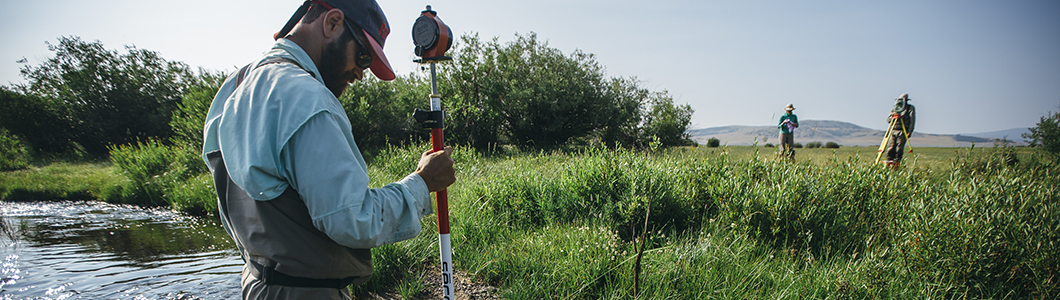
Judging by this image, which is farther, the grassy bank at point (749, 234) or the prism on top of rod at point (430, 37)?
the grassy bank at point (749, 234)

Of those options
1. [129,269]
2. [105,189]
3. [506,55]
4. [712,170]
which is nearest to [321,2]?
[712,170]

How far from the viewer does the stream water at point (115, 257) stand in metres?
4.85

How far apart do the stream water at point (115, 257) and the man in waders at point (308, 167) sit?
413 cm

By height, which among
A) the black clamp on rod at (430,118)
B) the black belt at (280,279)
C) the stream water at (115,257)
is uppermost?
the black clamp on rod at (430,118)

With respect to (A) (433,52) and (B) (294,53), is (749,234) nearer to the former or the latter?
(A) (433,52)

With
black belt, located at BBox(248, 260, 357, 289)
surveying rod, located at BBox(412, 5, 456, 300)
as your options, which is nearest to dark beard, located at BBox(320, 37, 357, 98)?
surveying rod, located at BBox(412, 5, 456, 300)

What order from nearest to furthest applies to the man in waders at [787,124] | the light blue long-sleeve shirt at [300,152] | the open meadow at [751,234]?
the light blue long-sleeve shirt at [300,152] < the open meadow at [751,234] < the man in waders at [787,124]

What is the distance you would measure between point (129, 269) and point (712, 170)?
749 cm

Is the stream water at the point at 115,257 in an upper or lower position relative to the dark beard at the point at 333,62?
lower

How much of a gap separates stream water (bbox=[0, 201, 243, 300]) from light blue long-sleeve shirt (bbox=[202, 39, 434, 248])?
439 cm

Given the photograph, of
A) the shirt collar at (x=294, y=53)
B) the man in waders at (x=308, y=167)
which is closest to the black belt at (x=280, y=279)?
the man in waders at (x=308, y=167)

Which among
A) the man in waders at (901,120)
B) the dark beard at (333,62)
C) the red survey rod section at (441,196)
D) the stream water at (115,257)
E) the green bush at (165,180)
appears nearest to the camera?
the dark beard at (333,62)

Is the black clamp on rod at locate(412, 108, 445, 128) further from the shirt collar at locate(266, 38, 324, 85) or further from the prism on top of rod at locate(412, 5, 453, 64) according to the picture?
the shirt collar at locate(266, 38, 324, 85)

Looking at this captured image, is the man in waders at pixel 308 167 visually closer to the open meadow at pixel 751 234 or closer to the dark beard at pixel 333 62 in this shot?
the dark beard at pixel 333 62
